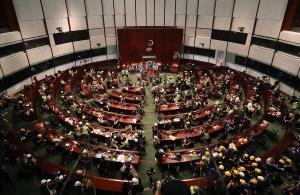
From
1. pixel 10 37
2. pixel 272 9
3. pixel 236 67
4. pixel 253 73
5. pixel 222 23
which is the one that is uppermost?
pixel 272 9

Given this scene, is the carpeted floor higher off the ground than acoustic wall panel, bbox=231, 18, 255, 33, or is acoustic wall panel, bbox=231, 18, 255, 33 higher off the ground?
acoustic wall panel, bbox=231, 18, 255, 33

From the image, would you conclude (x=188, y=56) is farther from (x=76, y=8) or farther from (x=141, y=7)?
(x=76, y=8)

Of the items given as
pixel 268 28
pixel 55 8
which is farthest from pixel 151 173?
pixel 55 8

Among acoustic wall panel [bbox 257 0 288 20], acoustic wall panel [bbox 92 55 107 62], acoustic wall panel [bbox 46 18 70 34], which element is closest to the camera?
acoustic wall panel [bbox 257 0 288 20]

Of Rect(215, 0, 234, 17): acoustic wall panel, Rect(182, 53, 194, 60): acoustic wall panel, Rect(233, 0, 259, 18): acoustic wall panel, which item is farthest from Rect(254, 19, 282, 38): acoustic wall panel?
Rect(182, 53, 194, 60): acoustic wall panel

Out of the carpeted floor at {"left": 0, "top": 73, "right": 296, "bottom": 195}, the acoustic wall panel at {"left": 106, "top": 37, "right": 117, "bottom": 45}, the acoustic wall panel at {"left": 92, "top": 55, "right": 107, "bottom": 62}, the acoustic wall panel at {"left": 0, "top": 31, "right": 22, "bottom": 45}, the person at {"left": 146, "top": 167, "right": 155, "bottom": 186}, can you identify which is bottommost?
the carpeted floor at {"left": 0, "top": 73, "right": 296, "bottom": 195}

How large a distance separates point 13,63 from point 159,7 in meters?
18.7

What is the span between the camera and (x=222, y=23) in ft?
86.7

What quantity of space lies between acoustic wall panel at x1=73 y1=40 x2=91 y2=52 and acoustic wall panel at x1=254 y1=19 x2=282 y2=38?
66.1ft

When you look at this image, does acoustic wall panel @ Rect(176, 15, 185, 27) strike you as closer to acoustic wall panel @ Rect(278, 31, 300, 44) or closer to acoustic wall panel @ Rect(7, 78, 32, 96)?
acoustic wall panel @ Rect(278, 31, 300, 44)

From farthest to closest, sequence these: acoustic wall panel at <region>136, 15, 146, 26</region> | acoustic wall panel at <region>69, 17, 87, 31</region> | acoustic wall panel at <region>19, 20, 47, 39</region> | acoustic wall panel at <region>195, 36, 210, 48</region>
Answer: acoustic wall panel at <region>136, 15, 146, 26</region> → acoustic wall panel at <region>195, 36, 210, 48</region> → acoustic wall panel at <region>69, 17, 87, 31</region> → acoustic wall panel at <region>19, 20, 47, 39</region>

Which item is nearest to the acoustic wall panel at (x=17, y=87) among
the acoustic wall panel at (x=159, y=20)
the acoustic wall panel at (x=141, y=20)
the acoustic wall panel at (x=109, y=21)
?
the acoustic wall panel at (x=109, y=21)

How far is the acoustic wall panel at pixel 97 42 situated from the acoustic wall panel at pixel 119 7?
13.1 feet

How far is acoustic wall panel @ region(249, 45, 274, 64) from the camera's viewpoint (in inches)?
890
